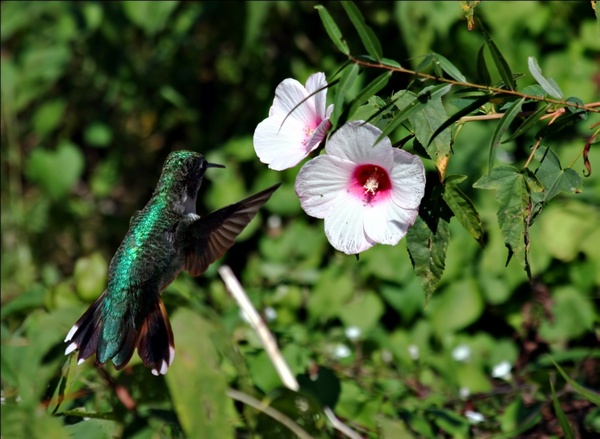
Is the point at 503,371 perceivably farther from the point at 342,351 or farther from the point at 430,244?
the point at 430,244

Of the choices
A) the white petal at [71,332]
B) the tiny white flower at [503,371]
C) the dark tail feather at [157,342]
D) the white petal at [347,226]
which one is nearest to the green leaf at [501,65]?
the white petal at [347,226]

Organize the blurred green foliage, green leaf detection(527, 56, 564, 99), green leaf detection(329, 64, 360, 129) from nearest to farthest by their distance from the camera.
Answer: green leaf detection(329, 64, 360, 129)
green leaf detection(527, 56, 564, 99)
the blurred green foliage

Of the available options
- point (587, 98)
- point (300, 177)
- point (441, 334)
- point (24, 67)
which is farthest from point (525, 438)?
point (24, 67)

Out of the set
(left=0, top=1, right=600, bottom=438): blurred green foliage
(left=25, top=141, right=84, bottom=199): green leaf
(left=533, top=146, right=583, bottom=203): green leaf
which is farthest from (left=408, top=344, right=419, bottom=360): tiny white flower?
(left=25, top=141, right=84, bottom=199): green leaf

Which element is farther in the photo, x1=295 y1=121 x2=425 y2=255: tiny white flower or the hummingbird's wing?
the hummingbird's wing

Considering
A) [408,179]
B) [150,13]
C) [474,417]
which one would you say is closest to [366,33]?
[408,179]

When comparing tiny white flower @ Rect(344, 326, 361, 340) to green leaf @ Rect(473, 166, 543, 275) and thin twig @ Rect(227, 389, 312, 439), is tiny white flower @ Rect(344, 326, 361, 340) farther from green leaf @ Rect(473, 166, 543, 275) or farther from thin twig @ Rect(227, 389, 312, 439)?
green leaf @ Rect(473, 166, 543, 275)

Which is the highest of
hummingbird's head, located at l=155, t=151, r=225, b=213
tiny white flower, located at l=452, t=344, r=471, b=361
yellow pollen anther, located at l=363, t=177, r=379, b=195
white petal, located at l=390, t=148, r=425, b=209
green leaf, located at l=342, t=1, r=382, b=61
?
hummingbird's head, located at l=155, t=151, r=225, b=213
